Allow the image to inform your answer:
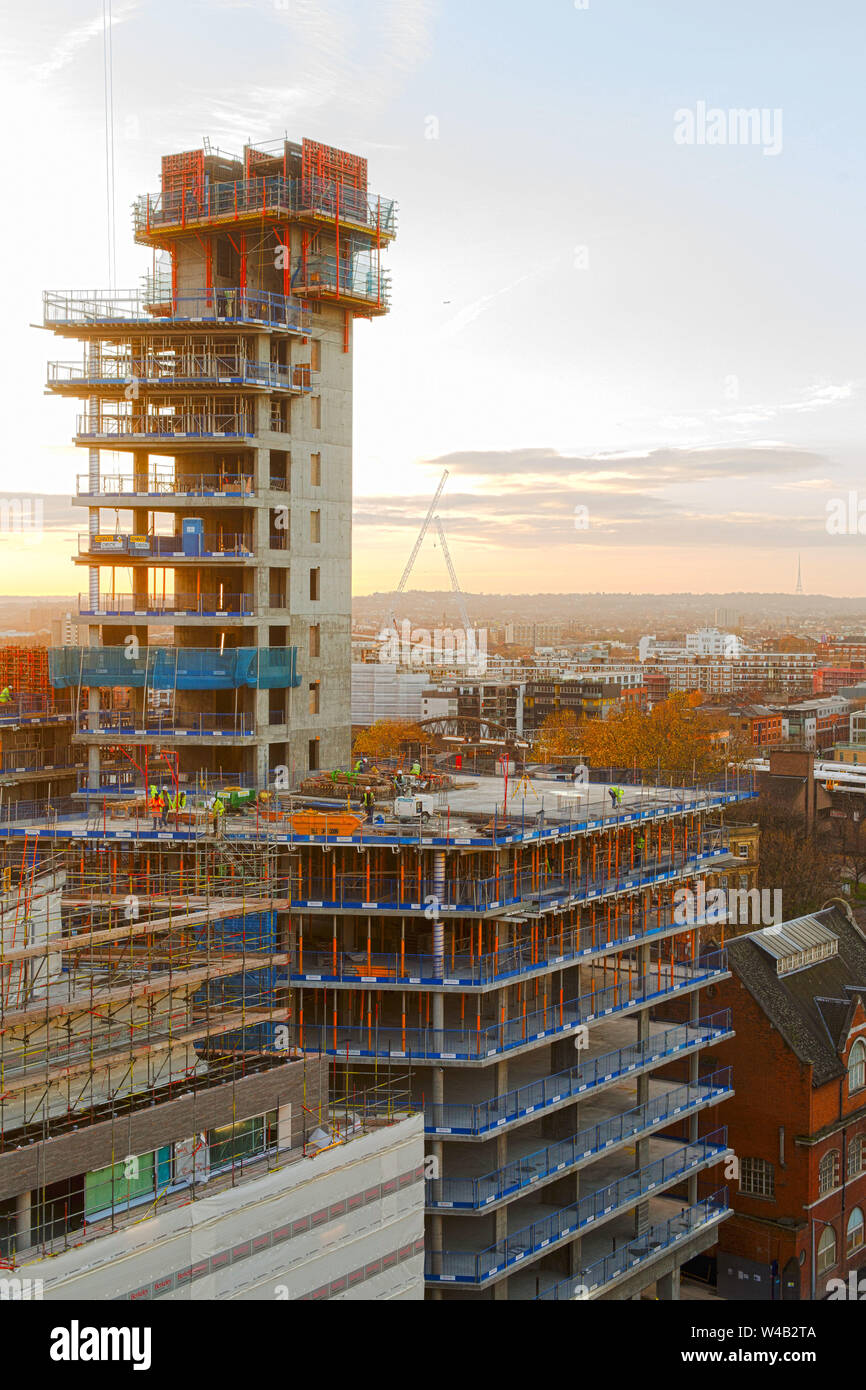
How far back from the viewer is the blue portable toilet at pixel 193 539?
53969 mm

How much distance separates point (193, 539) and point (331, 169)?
16428 mm

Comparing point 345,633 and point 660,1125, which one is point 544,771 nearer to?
point 345,633

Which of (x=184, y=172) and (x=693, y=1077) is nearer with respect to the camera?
(x=693, y=1077)

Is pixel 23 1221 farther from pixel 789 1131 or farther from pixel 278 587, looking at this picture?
pixel 278 587

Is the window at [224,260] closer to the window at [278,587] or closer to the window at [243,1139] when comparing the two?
the window at [278,587]

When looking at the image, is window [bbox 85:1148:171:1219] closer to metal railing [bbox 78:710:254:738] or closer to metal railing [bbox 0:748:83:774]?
metal railing [bbox 78:710:254:738]

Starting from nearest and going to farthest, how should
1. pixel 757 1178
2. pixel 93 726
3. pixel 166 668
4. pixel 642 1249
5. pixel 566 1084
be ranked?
pixel 566 1084
pixel 642 1249
pixel 757 1178
pixel 166 668
pixel 93 726

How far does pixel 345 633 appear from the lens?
5997 cm

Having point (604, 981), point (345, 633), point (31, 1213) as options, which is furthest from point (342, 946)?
point (345, 633)

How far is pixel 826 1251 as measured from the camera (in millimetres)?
52375

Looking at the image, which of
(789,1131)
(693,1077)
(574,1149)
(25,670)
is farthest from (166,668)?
(789,1131)

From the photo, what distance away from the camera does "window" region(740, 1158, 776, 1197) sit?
5150 cm

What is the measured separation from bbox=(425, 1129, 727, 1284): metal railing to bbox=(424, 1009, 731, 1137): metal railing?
3443 millimetres

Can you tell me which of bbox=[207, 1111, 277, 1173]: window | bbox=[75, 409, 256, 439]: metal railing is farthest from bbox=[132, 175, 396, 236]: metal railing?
bbox=[207, 1111, 277, 1173]: window
